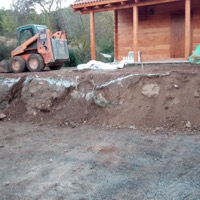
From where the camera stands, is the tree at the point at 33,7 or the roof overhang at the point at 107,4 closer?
the roof overhang at the point at 107,4

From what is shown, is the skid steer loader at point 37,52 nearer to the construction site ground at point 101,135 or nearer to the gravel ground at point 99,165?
the construction site ground at point 101,135

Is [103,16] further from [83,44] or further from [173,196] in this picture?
[173,196]

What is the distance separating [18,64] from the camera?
12.3 metres

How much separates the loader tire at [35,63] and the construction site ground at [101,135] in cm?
165

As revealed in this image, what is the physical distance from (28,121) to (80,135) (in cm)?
247

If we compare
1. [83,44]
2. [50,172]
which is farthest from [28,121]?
[83,44]

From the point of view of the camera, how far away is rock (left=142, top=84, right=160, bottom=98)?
7.69 metres

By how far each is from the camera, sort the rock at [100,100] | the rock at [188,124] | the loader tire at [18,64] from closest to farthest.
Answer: the rock at [188,124], the rock at [100,100], the loader tire at [18,64]

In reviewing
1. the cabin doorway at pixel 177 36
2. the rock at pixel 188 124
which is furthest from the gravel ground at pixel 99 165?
the cabin doorway at pixel 177 36

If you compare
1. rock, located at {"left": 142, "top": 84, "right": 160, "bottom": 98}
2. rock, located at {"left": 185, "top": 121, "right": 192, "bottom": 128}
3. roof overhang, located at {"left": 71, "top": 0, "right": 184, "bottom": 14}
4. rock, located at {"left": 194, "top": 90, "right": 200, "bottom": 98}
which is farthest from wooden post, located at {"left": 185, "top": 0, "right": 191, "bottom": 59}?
rock, located at {"left": 185, "top": 121, "right": 192, "bottom": 128}

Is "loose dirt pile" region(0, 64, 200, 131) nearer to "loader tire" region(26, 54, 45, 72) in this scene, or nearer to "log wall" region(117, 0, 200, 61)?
"loader tire" region(26, 54, 45, 72)

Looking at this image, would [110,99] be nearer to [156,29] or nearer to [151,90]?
[151,90]

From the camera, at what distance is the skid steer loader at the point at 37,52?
1177 cm

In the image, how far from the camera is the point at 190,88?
741 cm
